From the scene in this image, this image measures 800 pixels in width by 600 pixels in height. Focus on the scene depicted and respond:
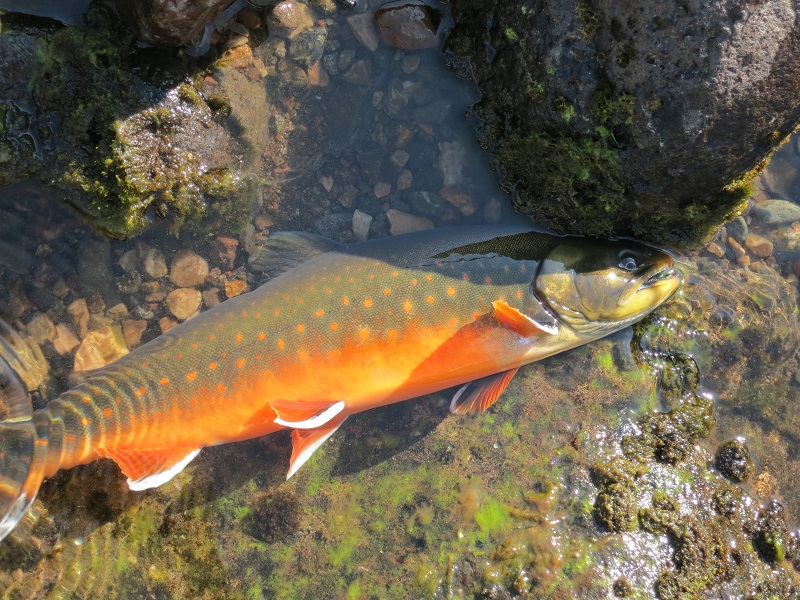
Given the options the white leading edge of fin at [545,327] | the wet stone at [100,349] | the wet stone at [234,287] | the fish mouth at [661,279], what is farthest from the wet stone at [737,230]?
the wet stone at [100,349]

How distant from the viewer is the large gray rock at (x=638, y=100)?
285 centimetres

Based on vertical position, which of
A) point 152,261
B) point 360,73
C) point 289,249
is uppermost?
point 360,73

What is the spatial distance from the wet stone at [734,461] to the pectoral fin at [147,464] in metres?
3.95

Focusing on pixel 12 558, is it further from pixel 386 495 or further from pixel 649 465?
pixel 649 465

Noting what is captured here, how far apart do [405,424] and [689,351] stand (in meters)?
2.39

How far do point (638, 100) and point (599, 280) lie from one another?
1.32m

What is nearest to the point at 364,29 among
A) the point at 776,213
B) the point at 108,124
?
the point at 108,124

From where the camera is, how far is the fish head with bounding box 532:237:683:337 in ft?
13.1

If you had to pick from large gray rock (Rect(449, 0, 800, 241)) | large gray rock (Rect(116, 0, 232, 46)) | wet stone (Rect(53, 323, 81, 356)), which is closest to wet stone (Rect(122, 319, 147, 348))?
wet stone (Rect(53, 323, 81, 356))

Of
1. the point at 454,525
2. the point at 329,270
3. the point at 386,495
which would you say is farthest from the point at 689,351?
the point at 329,270

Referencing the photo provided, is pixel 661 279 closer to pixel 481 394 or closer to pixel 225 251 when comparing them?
pixel 481 394

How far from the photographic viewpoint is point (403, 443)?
4.39 meters

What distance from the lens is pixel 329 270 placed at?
4.22 metres

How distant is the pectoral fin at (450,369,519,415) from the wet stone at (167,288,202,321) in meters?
2.40
